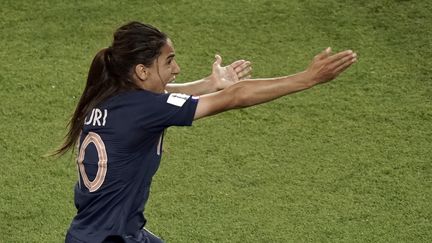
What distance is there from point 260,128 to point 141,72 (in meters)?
3.09

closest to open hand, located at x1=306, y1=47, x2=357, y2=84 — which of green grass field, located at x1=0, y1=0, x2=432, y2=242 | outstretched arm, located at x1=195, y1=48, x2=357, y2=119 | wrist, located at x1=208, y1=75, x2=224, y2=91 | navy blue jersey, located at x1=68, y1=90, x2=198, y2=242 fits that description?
outstretched arm, located at x1=195, y1=48, x2=357, y2=119

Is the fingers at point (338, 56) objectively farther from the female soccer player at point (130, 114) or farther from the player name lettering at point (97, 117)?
the player name lettering at point (97, 117)

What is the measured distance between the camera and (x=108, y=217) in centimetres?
Answer: 444

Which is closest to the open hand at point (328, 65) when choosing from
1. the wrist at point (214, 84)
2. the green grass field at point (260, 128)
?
the wrist at point (214, 84)

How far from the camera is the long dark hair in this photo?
4.42m

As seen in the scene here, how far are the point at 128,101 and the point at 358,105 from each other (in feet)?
12.1

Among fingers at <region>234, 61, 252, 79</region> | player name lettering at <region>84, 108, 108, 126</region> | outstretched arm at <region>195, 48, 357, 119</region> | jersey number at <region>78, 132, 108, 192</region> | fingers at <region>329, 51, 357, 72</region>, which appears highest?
fingers at <region>329, 51, 357, 72</region>

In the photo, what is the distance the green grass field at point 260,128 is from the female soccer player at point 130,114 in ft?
5.71

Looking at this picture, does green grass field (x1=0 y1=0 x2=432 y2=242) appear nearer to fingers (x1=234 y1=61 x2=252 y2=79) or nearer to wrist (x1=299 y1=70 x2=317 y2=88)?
fingers (x1=234 y1=61 x2=252 y2=79)

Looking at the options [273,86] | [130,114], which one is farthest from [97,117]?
[273,86]

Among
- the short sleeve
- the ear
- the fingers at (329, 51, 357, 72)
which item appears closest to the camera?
the fingers at (329, 51, 357, 72)

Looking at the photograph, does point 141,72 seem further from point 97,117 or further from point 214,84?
point 214,84

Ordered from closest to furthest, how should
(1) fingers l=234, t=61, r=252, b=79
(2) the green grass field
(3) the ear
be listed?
(3) the ear < (1) fingers l=234, t=61, r=252, b=79 < (2) the green grass field

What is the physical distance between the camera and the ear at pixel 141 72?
4.41 metres
